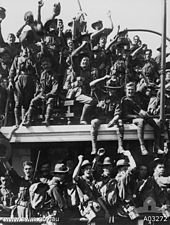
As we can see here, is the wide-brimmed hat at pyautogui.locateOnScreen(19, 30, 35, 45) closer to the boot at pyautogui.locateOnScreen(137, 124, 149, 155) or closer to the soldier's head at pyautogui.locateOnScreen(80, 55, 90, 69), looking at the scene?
the soldier's head at pyautogui.locateOnScreen(80, 55, 90, 69)

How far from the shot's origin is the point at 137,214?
13367 mm

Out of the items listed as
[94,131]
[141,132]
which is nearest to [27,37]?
[94,131]

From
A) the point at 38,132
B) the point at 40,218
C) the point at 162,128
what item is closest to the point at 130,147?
the point at 162,128

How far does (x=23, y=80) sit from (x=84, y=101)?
1419mm

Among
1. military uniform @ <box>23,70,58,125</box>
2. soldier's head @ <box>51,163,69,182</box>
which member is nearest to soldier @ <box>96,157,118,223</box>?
soldier's head @ <box>51,163,69,182</box>

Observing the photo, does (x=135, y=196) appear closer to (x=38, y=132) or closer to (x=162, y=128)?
(x=162, y=128)

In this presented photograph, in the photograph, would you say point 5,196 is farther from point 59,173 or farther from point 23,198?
point 59,173

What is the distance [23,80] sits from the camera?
15.9 m

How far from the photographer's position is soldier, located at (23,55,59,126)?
15.7 m

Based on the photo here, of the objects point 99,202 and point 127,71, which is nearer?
point 99,202

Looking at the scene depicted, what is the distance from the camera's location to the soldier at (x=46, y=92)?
1571 centimetres

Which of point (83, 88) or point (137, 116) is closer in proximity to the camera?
point (137, 116)

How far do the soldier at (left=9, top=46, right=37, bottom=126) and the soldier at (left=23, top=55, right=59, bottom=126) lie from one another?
0.71 feet

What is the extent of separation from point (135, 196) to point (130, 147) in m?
2.08
